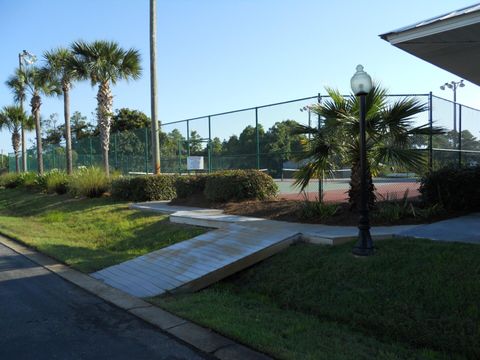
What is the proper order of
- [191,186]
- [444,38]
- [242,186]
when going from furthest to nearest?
1. [191,186]
2. [242,186]
3. [444,38]

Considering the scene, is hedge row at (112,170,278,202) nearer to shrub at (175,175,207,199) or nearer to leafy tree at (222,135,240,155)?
shrub at (175,175,207,199)

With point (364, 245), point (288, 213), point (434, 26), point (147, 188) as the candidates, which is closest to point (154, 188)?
point (147, 188)

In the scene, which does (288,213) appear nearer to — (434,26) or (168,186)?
(434,26)

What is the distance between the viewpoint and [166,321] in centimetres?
575

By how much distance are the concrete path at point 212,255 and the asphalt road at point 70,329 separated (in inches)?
34.2

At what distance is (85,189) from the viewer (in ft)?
63.6

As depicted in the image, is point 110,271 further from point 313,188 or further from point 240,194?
point 313,188

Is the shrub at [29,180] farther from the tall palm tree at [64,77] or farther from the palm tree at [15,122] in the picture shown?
the palm tree at [15,122]

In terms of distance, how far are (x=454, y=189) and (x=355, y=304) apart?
5.31 metres

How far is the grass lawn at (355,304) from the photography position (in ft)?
15.5

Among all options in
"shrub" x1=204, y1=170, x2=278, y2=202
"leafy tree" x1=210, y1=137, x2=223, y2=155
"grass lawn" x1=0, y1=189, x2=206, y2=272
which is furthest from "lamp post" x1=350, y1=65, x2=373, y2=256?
"leafy tree" x1=210, y1=137, x2=223, y2=155

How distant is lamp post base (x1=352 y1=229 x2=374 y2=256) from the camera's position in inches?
266

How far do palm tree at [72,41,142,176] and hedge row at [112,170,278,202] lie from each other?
4461mm

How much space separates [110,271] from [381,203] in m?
5.82
